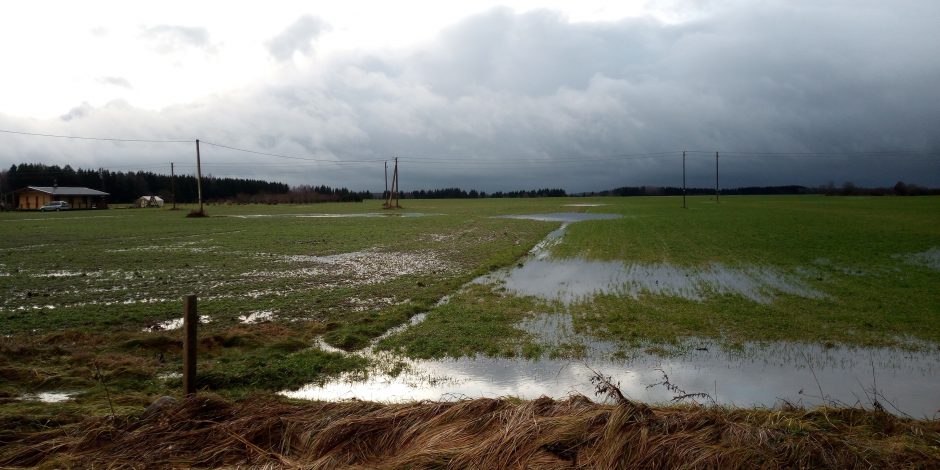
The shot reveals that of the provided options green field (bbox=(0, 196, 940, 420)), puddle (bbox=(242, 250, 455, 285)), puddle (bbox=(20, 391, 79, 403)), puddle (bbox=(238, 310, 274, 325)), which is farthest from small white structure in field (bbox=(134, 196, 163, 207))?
puddle (bbox=(20, 391, 79, 403))

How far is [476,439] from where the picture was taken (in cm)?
477

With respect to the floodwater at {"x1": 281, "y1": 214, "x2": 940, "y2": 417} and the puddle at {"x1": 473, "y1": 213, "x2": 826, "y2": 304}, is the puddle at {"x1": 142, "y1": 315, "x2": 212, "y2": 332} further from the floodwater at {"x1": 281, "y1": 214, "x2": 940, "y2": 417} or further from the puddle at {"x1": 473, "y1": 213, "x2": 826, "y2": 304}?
the puddle at {"x1": 473, "y1": 213, "x2": 826, "y2": 304}

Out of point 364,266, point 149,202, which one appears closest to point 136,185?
point 149,202

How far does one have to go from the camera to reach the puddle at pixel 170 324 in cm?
1145

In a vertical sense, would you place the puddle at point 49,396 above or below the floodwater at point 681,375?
above

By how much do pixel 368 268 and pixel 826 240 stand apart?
25.7m

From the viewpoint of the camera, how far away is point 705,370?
8.86m

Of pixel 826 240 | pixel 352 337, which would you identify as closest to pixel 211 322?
pixel 352 337

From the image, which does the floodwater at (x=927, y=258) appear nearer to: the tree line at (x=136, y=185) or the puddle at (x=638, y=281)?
the puddle at (x=638, y=281)

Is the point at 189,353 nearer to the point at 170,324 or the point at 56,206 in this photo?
the point at 170,324

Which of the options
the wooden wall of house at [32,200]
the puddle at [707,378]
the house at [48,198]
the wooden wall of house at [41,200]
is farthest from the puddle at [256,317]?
the wooden wall of house at [32,200]

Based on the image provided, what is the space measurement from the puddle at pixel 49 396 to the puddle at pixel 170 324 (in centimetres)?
434

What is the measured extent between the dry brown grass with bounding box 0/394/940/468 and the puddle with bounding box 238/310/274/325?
7.15 m

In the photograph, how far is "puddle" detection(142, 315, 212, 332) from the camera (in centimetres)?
1145
